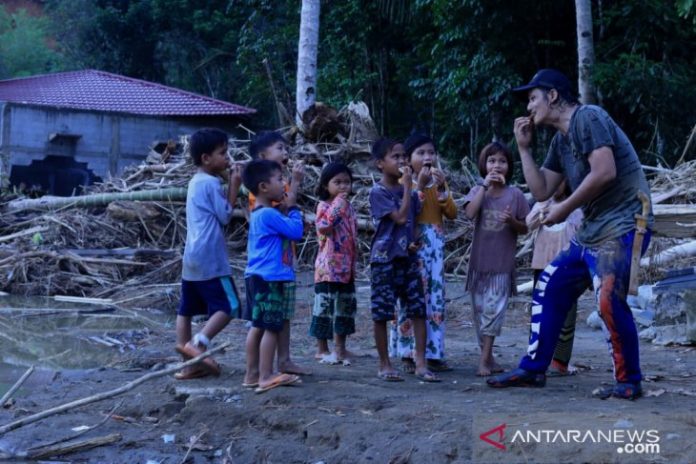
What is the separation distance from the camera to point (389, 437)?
457 cm

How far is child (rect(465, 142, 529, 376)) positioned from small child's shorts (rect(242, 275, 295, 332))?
132 centimetres

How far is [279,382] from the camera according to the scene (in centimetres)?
557

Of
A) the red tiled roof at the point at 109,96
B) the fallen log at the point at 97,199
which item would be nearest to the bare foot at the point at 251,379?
the fallen log at the point at 97,199

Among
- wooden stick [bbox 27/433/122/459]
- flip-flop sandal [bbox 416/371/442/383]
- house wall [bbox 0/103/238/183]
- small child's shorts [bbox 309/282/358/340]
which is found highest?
house wall [bbox 0/103/238/183]

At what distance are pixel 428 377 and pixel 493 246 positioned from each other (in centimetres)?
98

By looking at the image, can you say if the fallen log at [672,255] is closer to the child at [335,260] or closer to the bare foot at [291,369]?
the child at [335,260]

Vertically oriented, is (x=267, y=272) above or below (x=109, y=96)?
below

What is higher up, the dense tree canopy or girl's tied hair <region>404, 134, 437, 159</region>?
the dense tree canopy

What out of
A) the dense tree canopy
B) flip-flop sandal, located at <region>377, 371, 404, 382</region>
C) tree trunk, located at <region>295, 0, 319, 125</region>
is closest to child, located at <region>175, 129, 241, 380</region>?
flip-flop sandal, located at <region>377, 371, 404, 382</region>

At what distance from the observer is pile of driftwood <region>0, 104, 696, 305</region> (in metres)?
11.6

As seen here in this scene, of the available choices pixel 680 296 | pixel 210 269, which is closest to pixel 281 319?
pixel 210 269

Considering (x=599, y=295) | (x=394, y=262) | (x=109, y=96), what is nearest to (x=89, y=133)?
(x=109, y=96)

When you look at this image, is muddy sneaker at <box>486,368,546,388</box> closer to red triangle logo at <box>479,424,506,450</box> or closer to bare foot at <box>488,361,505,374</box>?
bare foot at <box>488,361,505,374</box>

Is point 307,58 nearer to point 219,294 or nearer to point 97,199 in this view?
point 97,199
